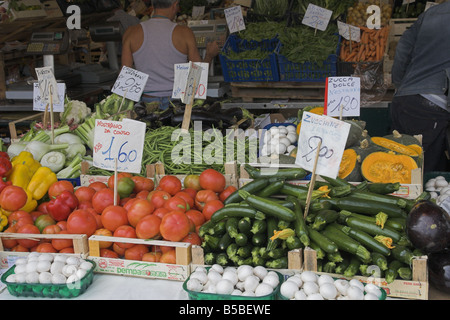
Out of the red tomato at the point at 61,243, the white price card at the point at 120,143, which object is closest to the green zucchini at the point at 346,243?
the white price card at the point at 120,143

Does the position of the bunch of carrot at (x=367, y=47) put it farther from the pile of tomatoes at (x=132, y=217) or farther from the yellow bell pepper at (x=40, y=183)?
the yellow bell pepper at (x=40, y=183)

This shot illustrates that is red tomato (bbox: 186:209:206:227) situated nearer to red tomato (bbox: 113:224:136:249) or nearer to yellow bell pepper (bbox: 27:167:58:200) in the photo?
red tomato (bbox: 113:224:136:249)

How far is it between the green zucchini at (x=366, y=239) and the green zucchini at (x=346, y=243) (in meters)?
0.03

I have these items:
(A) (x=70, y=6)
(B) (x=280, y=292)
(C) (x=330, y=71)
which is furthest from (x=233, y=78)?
(B) (x=280, y=292)

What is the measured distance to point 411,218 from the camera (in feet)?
6.68

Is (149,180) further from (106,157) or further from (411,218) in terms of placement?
(411,218)

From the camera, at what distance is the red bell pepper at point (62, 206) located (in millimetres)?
2504

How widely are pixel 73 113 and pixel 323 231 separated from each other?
9.13ft

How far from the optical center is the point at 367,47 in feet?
19.7

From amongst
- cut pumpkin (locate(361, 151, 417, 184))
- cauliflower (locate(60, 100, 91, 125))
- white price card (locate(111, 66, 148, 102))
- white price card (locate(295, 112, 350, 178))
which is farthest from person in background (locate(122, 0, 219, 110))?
white price card (locate(295, 112, 350, 178))

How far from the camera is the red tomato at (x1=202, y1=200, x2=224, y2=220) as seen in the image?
8.05ft

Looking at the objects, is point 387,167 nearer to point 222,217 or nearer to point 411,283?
point 411,283

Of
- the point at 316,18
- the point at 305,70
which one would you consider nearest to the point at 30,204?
the point at 305,70
